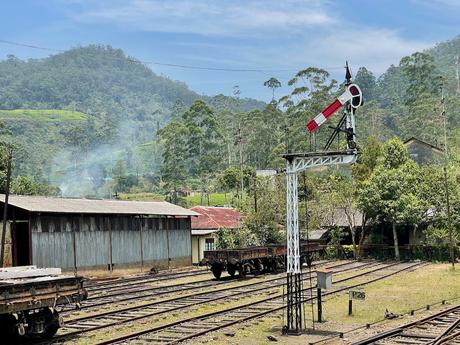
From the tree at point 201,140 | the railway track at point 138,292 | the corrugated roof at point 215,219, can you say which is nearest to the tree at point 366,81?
the tree at point 201,140

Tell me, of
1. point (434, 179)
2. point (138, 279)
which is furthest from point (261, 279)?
point (434, 179)

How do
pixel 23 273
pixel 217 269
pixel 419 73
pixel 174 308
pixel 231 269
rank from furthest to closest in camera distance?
pixel 419 73, pixel 231 269, pixel 217 269, pixel 174 308, pixel 23 273

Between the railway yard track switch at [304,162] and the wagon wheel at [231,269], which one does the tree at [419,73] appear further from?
the railway yard track switch at [304,162]

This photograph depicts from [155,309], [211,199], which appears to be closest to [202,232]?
[155,309]

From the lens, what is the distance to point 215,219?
166 feet

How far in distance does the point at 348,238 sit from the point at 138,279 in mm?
23623

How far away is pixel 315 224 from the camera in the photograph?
1961 inches

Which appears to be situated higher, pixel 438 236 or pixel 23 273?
pixel 23 273

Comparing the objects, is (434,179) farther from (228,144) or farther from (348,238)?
(228,144)

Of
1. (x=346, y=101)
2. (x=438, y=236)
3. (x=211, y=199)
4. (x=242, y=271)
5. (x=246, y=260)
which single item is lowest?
(x=242, y=271)

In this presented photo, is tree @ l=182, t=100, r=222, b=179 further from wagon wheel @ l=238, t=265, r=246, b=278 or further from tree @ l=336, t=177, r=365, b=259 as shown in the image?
wagon wheel @ l=238, t=265, r=246, b=278

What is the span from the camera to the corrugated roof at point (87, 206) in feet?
104

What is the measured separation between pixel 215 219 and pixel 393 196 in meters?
14.5

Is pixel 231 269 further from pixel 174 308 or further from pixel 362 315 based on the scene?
pixel 362 315
